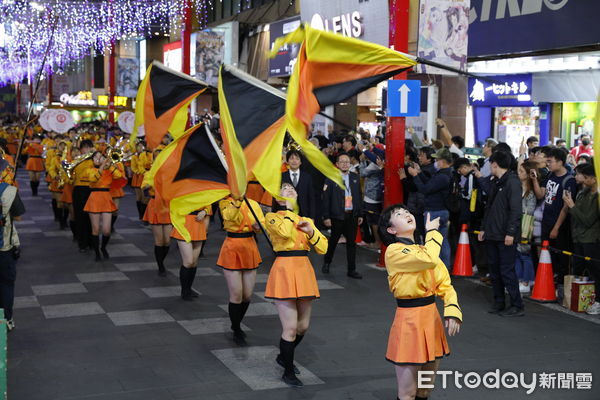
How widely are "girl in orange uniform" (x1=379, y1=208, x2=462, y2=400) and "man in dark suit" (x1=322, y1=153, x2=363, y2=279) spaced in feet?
19.5

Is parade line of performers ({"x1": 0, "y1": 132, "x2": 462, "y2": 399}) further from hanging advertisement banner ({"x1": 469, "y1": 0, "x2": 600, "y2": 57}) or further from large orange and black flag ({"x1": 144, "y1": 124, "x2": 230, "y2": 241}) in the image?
hanging advertisement banner ({"x1": 469, "y1": 0, "x2": 600, "y2": 57})

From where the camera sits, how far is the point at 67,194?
50.4ft

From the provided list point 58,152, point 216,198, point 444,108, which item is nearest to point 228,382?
point 216,198

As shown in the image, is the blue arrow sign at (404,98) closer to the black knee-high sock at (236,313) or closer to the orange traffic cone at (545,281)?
the orange traffic cone at (545,281)

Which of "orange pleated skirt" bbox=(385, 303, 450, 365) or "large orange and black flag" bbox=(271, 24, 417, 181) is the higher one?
"large orange and black flag" bbox=(271, 24, 417, 181)

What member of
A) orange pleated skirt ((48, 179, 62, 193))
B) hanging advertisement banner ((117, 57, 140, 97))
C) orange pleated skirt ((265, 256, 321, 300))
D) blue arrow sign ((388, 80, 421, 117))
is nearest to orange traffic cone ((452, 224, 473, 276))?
blue arrow sign ((388, 80, 421, 117))

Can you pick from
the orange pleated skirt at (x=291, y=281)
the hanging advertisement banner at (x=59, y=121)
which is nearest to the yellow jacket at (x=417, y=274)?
the orange pleated skirt at (x=291, y=281)

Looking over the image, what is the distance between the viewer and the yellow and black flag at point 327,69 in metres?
5.91

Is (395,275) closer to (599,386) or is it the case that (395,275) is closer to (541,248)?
(599,386)

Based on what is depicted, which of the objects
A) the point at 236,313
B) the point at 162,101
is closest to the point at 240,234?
the point at 236,313

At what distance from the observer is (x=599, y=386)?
22.8ft

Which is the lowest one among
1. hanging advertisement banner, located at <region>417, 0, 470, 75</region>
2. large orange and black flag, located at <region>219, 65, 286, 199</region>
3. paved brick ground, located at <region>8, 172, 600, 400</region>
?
paved brick ground, located at <region>8, 172, 600, 400</region>

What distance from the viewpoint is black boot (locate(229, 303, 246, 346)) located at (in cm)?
807

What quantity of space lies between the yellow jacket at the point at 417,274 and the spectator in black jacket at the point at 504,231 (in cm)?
407
